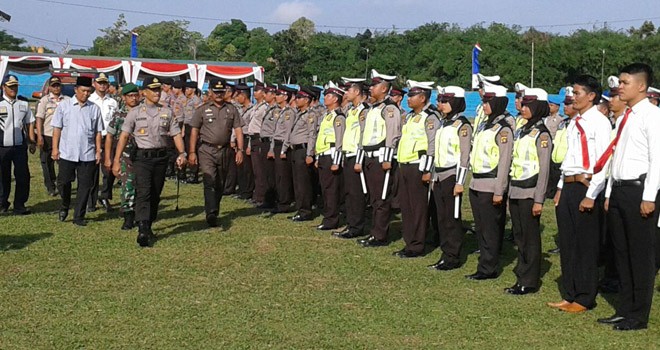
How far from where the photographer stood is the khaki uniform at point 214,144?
10.7 meters

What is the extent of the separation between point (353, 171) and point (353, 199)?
410mm

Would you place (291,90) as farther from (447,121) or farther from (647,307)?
(647,307)

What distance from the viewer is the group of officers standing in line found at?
6488 millimetres

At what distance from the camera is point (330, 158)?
11148 millimetres

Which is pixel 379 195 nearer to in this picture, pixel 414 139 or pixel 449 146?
pixel 414 139

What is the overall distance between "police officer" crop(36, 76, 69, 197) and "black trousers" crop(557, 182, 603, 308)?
8.78 m

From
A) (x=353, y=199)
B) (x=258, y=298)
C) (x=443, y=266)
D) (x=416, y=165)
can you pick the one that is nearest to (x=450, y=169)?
(x=416, y=165)

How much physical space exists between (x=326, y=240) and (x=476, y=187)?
9.35 feet

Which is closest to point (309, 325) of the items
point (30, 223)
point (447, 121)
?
point (447, 121)

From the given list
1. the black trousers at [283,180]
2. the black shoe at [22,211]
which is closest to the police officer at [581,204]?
the black trousers at [283,180]

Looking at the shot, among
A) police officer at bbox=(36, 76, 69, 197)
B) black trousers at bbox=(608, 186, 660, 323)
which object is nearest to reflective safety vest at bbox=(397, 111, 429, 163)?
black trousers at bbox=(608, 186, 660, 323)

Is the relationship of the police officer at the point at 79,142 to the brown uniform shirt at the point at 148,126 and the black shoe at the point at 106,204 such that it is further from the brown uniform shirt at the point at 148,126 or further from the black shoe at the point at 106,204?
the brown uniform shirt at the point at 148,126

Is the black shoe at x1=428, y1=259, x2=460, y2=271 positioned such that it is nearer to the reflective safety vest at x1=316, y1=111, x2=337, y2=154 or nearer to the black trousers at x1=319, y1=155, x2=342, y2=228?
the black trousers at x1=319, y1=155, x2=342, y2=228

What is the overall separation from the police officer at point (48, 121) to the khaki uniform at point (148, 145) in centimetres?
371
